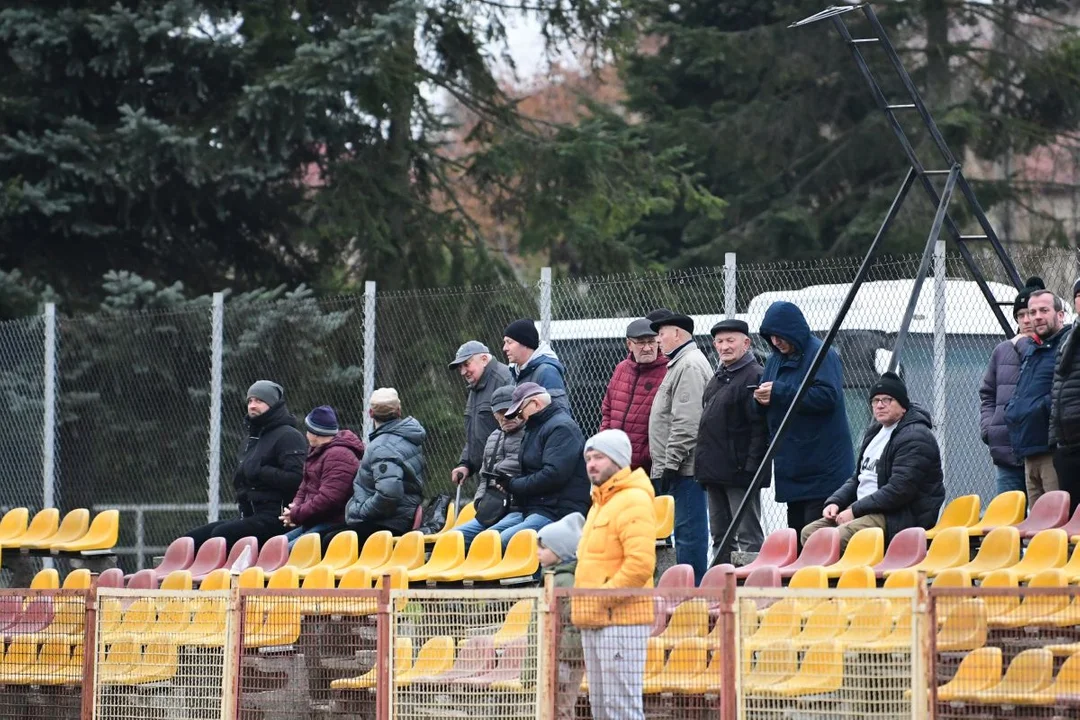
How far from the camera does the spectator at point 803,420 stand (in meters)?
10.3

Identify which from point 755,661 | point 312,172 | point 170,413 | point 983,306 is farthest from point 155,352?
point 755,661

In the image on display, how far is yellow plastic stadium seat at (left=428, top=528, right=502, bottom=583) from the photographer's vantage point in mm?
9977

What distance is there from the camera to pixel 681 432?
35.2 ft

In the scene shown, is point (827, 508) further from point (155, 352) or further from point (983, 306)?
point (155, 352)

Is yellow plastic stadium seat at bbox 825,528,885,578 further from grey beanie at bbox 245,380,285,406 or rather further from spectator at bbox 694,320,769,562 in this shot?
grey beanie at bbox 245,380,285,406

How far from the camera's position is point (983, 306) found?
1191 cm

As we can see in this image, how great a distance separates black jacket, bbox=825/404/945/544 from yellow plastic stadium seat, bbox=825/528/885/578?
1.62 feet

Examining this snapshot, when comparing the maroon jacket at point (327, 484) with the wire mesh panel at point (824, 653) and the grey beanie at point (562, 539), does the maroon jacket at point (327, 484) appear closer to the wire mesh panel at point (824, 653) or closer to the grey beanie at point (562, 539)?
the grey beanie at point (562, 539)

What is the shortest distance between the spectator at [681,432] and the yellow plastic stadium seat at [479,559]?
123 centimetres

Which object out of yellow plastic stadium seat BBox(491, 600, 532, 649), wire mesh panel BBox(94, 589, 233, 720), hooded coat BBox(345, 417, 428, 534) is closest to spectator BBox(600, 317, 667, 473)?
hooded coat BBox(345, 417, 428, 534)

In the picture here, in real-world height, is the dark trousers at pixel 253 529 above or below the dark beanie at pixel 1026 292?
below

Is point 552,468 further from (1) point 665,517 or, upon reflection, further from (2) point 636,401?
(2) point 636,401

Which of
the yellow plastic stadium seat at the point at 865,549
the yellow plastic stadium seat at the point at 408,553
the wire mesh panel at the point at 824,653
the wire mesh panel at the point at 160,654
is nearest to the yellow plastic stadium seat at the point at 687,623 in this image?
the wire mesh panel at the point at 824,653

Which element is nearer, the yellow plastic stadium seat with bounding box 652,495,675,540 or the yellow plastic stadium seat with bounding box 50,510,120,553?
the yellow plastic stadium seat with bounding box 652,495,675,540
